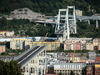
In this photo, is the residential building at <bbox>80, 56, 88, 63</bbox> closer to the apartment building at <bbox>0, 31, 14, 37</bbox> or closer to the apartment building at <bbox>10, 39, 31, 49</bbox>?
the apartment building at <bbox>10, 39, 31, 49</bbox>

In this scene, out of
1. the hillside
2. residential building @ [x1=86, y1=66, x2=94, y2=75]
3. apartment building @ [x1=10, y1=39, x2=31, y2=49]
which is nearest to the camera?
residential building @ [x1=86, y1=66, x2=94, y2=75]

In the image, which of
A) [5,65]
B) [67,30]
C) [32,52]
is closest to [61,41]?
[67,30]

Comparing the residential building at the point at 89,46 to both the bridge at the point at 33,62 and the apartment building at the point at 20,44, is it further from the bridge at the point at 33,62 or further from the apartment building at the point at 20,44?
the bridge at the point at 33,62

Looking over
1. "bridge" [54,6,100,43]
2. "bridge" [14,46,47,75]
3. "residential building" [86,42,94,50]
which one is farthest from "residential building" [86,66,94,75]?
"bridge" [54,6,100,43]

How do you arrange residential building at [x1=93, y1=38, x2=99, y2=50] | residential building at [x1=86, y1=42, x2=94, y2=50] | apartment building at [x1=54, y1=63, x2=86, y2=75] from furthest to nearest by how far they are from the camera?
residential building at [x1=93, y1=38, x2=99, y2=50], residential building at [x1=86, y1=42, x2=94, y2=50], apartment building at [x1=54, y1=63, x2=86, y2=75]

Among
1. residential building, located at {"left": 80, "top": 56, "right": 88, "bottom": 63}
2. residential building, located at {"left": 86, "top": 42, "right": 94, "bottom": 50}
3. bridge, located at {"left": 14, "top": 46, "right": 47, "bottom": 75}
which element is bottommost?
residential building, located at {"left": 80, "top": 56, "right": 88, "bottom": 63}

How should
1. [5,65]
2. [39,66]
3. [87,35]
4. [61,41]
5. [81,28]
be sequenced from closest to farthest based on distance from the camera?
[5,65] → [39,66] → [61,41] → [87,35] → [81,28]

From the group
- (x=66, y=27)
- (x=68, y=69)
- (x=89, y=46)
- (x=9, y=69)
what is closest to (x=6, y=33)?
(x=66, y=27)

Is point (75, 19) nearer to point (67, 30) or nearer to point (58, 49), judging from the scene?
point (67, 30)

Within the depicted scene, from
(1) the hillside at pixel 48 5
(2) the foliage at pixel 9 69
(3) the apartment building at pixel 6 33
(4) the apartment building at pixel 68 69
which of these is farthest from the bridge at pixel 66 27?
(2) the foliage at pixel 9 69
